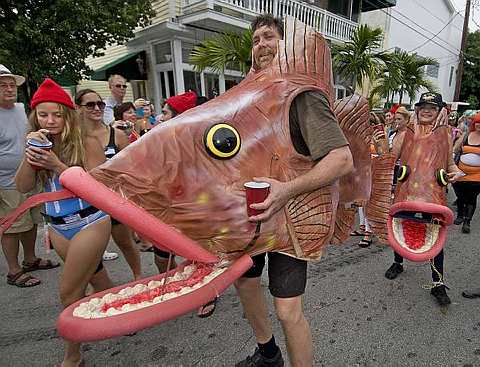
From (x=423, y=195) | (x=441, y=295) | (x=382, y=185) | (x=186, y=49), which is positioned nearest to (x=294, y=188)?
(x=382, y=185)

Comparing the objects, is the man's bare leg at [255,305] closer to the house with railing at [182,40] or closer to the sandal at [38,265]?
the sandal at [38,265]

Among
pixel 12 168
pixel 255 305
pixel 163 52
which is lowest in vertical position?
pixel 255 305

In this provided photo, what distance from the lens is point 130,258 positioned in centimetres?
286

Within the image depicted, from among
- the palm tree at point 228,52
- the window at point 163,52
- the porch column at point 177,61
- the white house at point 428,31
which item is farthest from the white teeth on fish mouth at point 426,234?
the white house at point 428,31

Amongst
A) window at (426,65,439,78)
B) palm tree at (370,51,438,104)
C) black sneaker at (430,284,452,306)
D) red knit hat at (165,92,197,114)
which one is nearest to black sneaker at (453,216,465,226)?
black sneaker at (430,284,452,306)

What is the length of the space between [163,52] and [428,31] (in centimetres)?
1783

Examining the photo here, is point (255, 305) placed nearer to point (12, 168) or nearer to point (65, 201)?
point (65, 201)

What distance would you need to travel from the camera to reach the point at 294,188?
1.31m

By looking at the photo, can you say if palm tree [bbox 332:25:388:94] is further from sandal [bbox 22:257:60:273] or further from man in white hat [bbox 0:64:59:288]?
sandal [bbox 22:257:60:273]

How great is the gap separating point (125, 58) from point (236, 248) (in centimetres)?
1021

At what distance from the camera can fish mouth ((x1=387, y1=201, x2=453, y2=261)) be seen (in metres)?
2.56

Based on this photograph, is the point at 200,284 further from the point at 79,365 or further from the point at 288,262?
the point at 79,365

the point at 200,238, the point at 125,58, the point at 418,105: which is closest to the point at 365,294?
the point at 418,105

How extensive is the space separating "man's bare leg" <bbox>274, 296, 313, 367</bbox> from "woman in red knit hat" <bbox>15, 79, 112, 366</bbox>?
1082 mm
